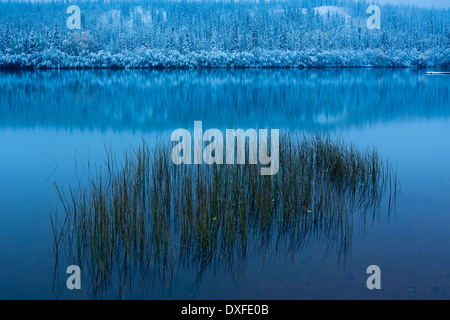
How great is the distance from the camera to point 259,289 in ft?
11.3

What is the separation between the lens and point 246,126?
13.1 meters

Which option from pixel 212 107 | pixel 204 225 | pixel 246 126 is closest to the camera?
pixel 204 225

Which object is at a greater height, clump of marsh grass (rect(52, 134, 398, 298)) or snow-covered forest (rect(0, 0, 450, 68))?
snow-covered forest (rect(0, 0, 450, 68))

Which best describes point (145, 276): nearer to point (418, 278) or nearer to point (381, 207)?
point (418, 278)

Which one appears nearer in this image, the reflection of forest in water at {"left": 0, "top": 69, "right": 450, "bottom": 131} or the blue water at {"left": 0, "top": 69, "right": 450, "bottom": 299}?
the blue water at {"left": 0, "top": 69, "right": 450, "bottom": 299}

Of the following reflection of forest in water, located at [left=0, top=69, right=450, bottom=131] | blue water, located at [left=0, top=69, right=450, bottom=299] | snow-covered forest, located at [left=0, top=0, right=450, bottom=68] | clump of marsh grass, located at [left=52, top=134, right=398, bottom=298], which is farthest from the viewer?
snow-covered forest, located at [left=0, top=0, right=450, bottom=68]

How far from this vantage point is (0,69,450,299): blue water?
348 centimetres

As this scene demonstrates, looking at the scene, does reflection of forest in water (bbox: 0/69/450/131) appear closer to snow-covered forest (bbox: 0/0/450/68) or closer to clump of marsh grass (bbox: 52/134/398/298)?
clump of marsh grass (bbox: 52/134/398/298)

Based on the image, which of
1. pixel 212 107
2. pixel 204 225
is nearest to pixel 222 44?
pixel 212 107

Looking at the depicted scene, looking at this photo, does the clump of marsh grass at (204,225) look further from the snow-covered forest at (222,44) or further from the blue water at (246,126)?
the snow-covered forest at (222,44)

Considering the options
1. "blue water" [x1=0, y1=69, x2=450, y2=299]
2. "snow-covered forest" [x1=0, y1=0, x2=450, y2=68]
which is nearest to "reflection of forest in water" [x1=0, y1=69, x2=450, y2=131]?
"blue water" [x1=0, y1=69, x2=450, y2=299]

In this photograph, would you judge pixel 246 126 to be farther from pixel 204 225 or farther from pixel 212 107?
pixel 204 225
